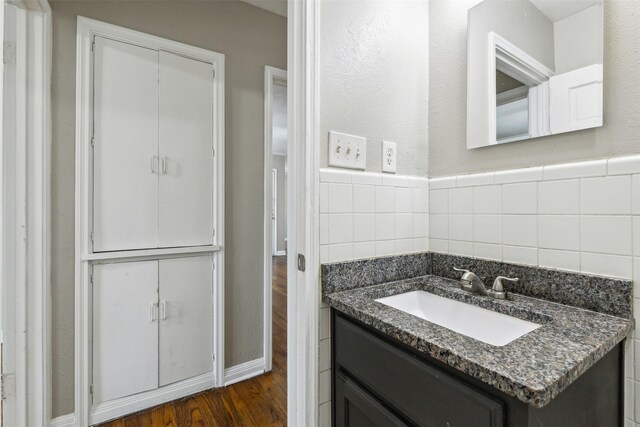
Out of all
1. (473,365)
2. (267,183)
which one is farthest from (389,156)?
(267,183)

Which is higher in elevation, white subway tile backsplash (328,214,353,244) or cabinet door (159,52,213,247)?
cabinet door (159,52,213,247)

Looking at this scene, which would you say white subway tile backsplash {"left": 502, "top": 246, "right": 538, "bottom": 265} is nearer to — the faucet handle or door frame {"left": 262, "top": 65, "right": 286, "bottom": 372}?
the faucet handle

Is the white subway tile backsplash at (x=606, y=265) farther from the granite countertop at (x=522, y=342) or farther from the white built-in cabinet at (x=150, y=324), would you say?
the white built-in cabinet at (x=150, y=324)

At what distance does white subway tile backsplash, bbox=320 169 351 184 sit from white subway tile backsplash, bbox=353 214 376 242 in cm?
14

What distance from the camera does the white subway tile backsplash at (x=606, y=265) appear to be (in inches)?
31.3

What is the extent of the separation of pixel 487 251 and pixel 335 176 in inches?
25.2

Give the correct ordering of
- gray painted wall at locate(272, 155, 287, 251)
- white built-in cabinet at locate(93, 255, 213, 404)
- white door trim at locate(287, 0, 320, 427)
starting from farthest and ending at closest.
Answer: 1. gray painted wall at locate(272, 155, 287, 251)
2. white built-in cabinet at locate(93, 255, 213, 404)
3. white door trim at locate(287, 0, 320, 427)

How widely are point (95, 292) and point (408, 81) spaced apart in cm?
188

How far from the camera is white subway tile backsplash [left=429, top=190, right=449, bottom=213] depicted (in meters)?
1.26

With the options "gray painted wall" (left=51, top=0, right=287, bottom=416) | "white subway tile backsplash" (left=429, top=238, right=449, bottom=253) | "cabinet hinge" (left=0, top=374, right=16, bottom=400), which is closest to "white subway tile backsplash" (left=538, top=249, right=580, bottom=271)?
"white subway tile backsplash" (left=429, top=238, right=449, bottom=253)

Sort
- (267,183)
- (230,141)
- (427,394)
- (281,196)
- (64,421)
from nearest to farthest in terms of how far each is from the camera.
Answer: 1. (427,394)
2. (64,421)
3. (230,141)
4. (267,183)
5. (281,196)

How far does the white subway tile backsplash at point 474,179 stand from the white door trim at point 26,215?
1.88 metres

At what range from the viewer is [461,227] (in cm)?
120

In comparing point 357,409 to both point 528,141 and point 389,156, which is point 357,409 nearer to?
point 389,156
